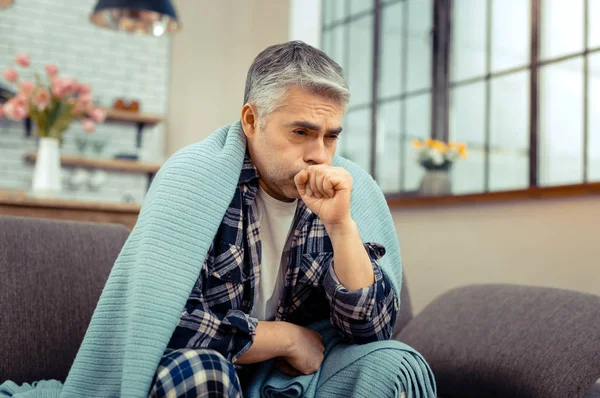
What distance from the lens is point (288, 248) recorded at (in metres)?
1.59

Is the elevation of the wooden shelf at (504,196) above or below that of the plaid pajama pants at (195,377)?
above

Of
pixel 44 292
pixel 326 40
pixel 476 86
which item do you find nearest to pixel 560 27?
pixel 476 86

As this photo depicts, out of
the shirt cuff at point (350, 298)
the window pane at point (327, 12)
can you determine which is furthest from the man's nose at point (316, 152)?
the window pane at point (327, 12)

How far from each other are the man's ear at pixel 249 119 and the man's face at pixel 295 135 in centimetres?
3

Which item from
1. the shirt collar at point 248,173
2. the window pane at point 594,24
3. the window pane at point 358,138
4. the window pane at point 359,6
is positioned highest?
the window pane at point 359,6

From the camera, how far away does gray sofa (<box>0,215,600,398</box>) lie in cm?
161

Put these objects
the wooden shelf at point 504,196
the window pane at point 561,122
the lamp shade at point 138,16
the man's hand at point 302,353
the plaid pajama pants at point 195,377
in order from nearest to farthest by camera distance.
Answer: the plaid pajama pants at point 195,377 < the man's hand at point 302,353 < the wooden shelf at point 504,196 < the window pane at point 561,122 < the lamp shade at point 138,16

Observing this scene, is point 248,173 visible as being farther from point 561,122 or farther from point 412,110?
point 412,110

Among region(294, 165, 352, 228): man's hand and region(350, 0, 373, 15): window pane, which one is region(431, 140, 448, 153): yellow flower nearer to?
region(350, 0, 373, 15): window pane

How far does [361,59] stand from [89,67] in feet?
7.46

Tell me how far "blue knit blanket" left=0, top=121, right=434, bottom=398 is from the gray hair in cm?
13

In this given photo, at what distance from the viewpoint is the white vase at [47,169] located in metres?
3.49

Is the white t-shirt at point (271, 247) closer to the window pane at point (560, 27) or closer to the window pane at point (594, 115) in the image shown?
the window pane at point (594, 115)

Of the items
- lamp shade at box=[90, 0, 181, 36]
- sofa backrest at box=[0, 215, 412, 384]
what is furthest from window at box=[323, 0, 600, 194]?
sofa backrest at box=[0, 215, 412, 384]
